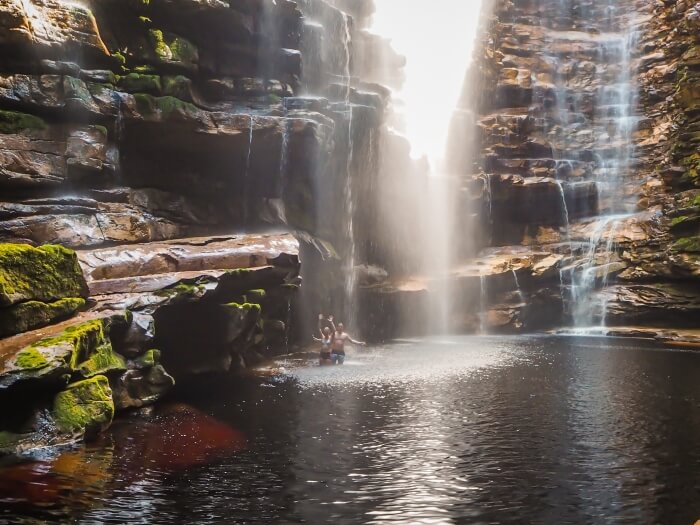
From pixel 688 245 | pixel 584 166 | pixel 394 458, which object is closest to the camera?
pixel 394 458

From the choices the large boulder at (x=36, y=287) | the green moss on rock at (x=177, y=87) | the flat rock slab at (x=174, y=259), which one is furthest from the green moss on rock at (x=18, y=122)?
the large boulder at (x=36, y=287)

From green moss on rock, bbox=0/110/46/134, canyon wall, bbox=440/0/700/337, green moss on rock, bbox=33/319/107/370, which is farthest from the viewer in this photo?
canyon wall, bbox=440/0/700/337

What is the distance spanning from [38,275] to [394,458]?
334 inches

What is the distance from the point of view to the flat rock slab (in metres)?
15.6

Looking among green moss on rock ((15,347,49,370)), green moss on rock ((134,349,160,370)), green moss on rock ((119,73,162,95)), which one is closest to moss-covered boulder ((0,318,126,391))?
green moss on rock ((15,347,49,370))

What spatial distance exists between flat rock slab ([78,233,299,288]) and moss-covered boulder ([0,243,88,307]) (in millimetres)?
1769

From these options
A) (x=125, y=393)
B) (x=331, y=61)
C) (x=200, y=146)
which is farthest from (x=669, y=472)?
(x=331, y=61)

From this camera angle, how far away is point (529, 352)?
22812 mm

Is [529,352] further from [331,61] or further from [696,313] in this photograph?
[331,61]

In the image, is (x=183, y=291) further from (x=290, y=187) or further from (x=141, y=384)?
(x=290, y=187)

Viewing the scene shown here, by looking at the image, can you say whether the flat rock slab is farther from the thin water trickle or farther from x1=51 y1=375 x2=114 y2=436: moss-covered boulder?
the thin water trickle

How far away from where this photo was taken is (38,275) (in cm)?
1200

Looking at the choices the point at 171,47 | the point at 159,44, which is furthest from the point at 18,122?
the point at 171,47

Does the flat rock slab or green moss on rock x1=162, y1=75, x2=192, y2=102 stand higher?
green moss on rock x1=162, y1=75, x2=192, y2=102
